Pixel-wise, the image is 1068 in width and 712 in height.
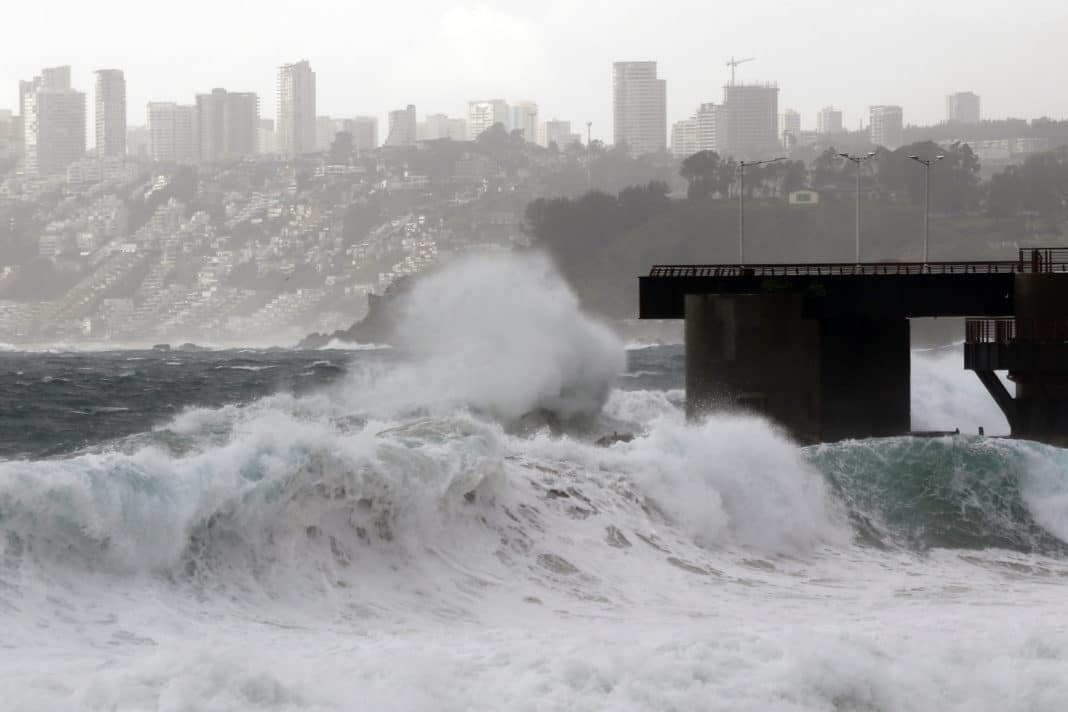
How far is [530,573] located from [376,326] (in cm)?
13263

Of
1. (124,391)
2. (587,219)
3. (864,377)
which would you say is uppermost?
(587,219)

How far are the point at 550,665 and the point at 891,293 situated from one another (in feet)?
76.9

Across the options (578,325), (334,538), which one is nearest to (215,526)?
(334,538)

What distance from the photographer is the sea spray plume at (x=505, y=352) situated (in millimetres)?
43094

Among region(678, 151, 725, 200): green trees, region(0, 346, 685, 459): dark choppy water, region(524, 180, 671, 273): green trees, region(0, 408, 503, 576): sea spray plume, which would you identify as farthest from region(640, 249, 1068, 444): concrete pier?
region(678, 151, 725, 200): green trees

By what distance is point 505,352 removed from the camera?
149 ft

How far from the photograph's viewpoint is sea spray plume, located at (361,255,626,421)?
141 ft

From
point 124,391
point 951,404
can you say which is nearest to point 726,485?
point 951,404

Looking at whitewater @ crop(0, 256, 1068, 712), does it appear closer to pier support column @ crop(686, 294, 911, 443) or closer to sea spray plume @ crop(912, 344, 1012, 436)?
pier support column @ crop(686, 294, 911, 443)

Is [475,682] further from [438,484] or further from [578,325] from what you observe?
[578,325]

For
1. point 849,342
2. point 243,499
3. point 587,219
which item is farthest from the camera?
point 587,219

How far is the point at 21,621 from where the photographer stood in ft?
47.6

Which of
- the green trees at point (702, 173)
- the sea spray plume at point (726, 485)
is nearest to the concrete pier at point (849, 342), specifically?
the sea spray plume at point (726, 485)

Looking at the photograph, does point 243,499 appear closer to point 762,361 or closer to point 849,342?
point 762,361
